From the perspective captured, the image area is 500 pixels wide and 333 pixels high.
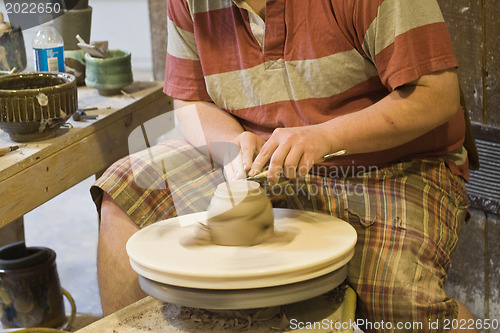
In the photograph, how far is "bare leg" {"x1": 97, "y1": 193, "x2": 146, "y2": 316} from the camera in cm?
133

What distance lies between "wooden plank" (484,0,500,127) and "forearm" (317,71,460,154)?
1.94 ft

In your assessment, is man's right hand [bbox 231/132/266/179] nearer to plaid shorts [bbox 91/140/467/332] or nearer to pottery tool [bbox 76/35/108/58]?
plaid shorts [bbox 91/140/467/332]

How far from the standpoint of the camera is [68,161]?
1622mm

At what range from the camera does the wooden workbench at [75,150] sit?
4.75 feet

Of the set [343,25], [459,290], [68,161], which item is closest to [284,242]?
[343,25]

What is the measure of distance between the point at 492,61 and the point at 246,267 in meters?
1.13

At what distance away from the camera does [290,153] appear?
117 cm

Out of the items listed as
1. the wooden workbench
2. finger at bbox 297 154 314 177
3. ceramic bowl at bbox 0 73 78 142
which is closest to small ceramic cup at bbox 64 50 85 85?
the wooden workbench

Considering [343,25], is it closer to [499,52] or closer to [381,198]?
[381,198]

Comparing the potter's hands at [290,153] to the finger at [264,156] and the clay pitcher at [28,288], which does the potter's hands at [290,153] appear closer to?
the finger at [264,156]

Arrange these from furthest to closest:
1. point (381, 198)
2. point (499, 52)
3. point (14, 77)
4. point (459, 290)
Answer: point (459, 290)
point (499, 52)
point (14, 77)
point (381, 198)

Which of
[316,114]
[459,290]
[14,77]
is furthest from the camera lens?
[459,290]

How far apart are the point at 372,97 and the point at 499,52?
589 millimetres

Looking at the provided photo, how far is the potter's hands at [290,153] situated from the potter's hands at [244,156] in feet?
0.21
